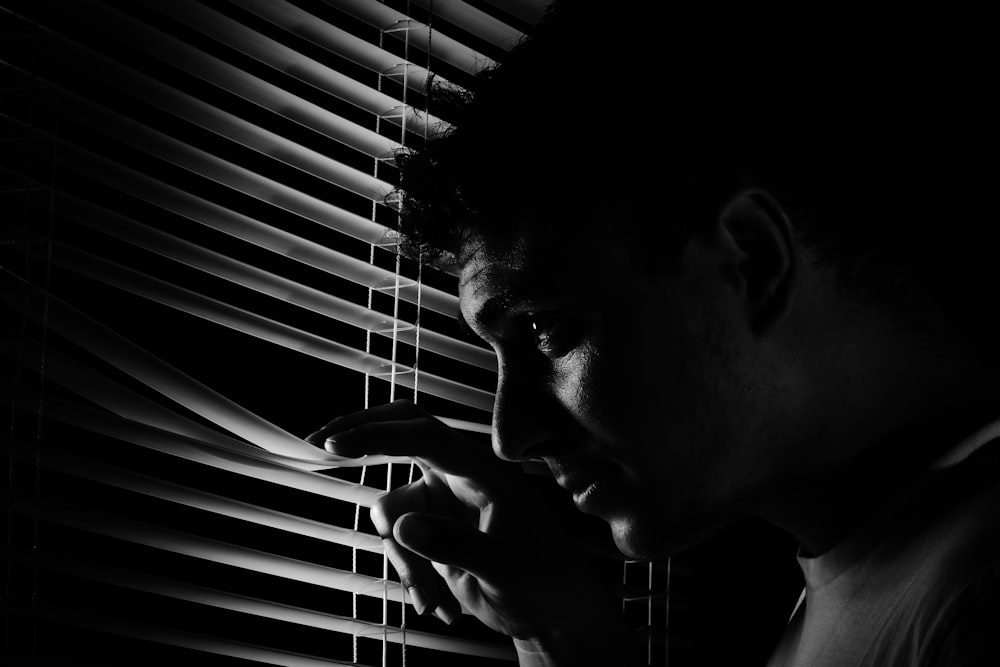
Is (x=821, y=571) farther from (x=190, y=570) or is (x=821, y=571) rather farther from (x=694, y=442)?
(x=190, y=570)

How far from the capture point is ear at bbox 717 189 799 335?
105 centimetres

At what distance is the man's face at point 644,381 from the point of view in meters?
1.05

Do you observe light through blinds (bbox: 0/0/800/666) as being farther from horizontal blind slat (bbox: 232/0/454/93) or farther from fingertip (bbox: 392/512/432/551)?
fingertip (bbox: 392/512/432/551)

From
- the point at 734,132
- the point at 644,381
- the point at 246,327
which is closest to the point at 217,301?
the point at 246,327

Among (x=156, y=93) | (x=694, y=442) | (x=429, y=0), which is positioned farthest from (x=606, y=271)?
(x=429, y=0)

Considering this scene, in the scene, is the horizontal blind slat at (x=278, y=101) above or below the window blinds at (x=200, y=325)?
above

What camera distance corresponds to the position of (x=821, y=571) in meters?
1.15

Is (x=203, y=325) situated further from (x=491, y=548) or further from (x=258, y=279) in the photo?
(x=491, y=548)

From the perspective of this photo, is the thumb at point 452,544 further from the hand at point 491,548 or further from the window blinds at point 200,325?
the window blinds at point 200,325

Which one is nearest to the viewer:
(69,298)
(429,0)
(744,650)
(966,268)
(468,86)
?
(966,268)

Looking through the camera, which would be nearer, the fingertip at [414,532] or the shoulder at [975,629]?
the shoulder at [975,629]

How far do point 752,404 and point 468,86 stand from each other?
0.68 meters

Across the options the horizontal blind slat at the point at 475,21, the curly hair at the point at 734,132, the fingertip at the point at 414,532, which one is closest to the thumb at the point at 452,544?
the fingertip at the point at 414,532

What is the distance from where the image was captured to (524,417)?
3.67 feet
